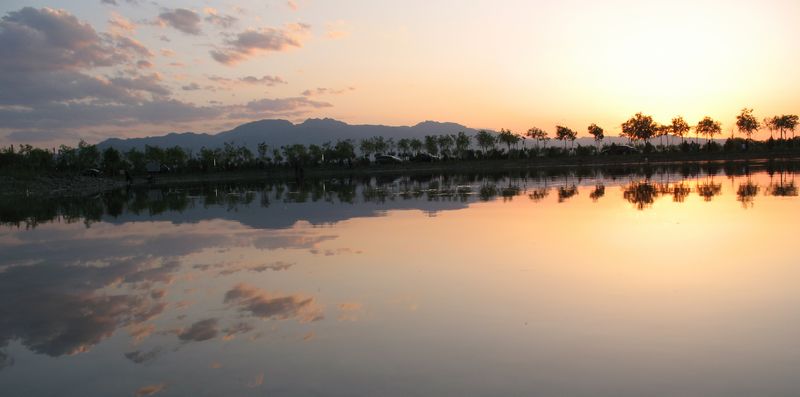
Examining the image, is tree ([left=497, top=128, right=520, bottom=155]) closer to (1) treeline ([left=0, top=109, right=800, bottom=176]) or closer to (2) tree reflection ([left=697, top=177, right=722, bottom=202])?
(1) treeline ([left=0, top=109, right=800, bottom=176])

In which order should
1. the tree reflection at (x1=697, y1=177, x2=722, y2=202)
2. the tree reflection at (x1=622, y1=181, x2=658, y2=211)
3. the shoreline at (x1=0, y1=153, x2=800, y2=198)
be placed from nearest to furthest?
the tree reflection at (x1=622, y1=181, x2=658, y2=211) < the tree reflection at (x1=697, y1=177, x2=722, y2=202) < the shoreline at (x1=0, y1=153, x2=800, y2=198)

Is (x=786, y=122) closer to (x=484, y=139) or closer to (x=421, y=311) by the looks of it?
(x=484, y=139)

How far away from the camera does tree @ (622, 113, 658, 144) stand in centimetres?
7869

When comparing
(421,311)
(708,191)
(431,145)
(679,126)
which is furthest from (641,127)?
(421,311)

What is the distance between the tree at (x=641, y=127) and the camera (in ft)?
258

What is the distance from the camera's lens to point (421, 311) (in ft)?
21.7

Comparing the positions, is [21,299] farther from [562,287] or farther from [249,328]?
[562,287]

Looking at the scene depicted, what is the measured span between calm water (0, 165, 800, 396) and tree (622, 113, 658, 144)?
70.5m

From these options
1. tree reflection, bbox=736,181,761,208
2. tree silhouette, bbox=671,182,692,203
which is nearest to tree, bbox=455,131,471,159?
tree silhouette, bbox=671,182,692,203

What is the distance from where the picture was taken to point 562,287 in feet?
24.0

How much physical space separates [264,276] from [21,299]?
351cm

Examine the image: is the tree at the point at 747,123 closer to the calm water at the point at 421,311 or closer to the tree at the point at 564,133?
the tree at the point at 564,133

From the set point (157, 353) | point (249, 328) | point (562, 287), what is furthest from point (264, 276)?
point (562, 287)

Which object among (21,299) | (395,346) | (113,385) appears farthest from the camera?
(21,299)
